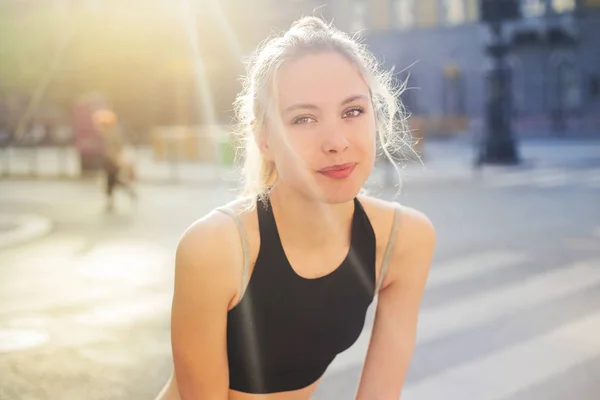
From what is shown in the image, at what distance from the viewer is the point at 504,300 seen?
7109mm

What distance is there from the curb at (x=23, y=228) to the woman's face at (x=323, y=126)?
920 centimetres

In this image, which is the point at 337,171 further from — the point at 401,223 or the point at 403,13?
the point at 403,13

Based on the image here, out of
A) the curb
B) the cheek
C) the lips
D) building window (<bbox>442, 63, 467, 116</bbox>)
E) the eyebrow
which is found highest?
the eyebrow

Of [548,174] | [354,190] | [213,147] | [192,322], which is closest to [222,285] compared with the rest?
[192,322]

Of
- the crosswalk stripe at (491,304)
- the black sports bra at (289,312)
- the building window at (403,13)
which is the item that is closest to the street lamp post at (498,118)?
the crosswalk stripe at (491,304)

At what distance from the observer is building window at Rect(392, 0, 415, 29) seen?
48881mm

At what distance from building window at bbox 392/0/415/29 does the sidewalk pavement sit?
17.5 metres

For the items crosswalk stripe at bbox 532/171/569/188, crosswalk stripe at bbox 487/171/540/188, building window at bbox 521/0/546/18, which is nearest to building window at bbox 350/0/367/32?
building window at bbox 521/0/546/18

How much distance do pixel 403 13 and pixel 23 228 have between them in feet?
132

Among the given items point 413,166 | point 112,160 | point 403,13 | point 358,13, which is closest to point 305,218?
point 112,160

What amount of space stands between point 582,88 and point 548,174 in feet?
85.4

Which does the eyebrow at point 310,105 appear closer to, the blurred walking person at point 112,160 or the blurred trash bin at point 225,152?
the blurred walking person at point 112,160

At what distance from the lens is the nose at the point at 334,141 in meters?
2.14

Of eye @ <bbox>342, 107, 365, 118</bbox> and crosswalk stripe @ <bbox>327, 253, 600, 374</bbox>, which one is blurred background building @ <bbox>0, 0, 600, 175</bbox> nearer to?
crosswalk stripe @ <bbox>327, 253, 600, 374</bbox>
